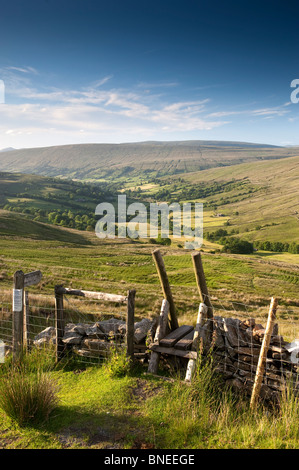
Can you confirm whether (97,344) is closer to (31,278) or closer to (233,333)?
(31,278)

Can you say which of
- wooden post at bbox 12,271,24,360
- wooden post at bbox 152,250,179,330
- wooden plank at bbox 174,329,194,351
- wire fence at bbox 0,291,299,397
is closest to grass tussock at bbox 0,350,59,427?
wooden post at bbox 12,271,24,360

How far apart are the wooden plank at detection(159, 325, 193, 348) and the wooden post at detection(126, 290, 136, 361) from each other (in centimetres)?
86

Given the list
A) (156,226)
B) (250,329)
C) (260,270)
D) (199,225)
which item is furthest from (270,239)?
(250,329)

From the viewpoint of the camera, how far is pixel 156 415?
6320mm

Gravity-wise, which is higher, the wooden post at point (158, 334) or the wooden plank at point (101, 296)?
the wooden plank at point (101, 296)

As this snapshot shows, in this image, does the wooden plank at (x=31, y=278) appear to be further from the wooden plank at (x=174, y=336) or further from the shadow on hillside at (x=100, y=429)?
the wooden plank at (x=174, y=336)

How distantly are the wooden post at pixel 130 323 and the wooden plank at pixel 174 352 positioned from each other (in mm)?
592

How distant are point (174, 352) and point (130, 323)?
145 centimetres

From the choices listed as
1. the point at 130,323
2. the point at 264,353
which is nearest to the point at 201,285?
the point at 130,323

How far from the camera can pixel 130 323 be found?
8.29 m

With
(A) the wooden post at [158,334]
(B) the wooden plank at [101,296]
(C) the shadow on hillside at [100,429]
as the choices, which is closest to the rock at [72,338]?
(B) the wooden plank at [101,296]

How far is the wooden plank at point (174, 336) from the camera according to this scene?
8.46 metres

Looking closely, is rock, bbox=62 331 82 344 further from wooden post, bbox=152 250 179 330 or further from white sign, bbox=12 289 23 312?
wooden post, bbox=152 250 179 330

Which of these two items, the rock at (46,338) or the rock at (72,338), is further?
the rock at (46,338)
